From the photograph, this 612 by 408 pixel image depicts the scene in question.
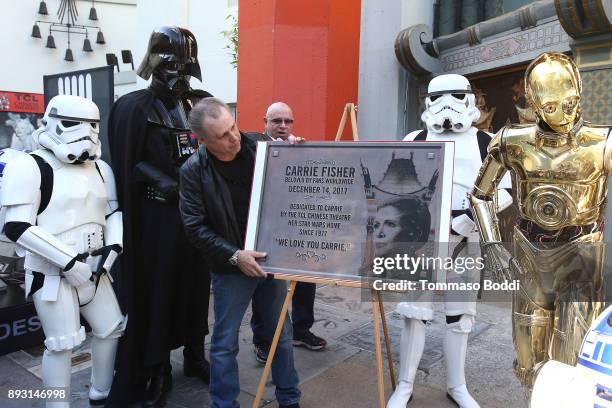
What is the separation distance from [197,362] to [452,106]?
234cm

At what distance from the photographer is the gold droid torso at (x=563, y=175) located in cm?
205

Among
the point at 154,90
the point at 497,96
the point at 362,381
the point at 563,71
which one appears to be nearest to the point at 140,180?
the point at 154,90

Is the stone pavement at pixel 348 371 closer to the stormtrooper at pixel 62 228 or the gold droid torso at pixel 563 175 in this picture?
the stormtrooper at pixel 62 228

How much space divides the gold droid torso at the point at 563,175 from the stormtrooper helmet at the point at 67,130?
2223mm

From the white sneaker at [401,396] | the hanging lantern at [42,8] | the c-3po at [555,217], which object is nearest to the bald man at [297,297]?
the white sneaker at [401,396]

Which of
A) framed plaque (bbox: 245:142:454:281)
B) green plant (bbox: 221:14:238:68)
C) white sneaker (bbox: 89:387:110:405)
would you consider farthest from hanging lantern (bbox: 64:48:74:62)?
framed plaque (bbox: 245:142:454:281)

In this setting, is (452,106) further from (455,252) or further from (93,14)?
(93,14)

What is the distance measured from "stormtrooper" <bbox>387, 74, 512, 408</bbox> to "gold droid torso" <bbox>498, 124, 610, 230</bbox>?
658mm

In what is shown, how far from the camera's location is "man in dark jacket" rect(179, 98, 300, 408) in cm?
235

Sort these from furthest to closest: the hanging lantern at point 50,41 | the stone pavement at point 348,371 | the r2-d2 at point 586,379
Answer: the hanging lantern at point 50,41
the stone pavement at point 348,371
the r2-d2 at point 586,379

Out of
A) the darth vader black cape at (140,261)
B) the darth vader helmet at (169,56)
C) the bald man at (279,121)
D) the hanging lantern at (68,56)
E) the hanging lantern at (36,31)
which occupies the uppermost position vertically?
the hanging lantern at (36,31)

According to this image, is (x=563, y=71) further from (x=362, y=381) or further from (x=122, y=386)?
(x=122, y=386)

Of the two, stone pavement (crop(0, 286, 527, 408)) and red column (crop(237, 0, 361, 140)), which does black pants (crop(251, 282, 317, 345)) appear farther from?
red column (crop(237, 0, 361, 140))

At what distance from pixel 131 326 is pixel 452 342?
1.91 m
